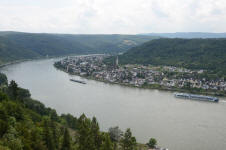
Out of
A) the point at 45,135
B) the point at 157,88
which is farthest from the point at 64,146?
the point at 157,88

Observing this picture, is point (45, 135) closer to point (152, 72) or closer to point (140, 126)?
point (140, 126)

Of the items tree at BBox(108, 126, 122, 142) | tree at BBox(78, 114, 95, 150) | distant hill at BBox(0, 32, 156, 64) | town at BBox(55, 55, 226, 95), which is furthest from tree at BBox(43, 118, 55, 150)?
distant hill at BBox(0, 32, 156, 64)

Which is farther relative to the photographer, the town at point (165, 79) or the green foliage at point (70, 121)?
the town at point (165, 79)

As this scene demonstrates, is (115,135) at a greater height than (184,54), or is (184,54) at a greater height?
(184,54)

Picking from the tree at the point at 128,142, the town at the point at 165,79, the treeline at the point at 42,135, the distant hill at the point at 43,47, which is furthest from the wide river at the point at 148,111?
the distant hill at the point at 43,47

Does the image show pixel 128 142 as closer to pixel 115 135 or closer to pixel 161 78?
pixel 115 135

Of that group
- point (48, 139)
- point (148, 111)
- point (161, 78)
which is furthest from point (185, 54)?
point (48, 139)

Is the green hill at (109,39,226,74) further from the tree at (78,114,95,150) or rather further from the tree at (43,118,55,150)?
the tree at (43,118,55,150)

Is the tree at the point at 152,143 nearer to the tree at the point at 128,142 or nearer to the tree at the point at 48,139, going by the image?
the tree at the point at 128,142
